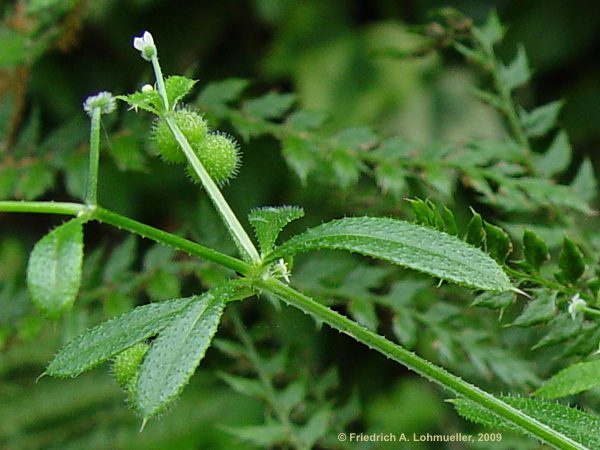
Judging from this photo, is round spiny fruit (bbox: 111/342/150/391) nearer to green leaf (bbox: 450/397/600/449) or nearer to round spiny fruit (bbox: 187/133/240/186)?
round spiny fruit (bbox: 187/133/240/186)

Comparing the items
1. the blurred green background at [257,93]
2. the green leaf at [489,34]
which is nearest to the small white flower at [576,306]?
the green leaf at [489,34]

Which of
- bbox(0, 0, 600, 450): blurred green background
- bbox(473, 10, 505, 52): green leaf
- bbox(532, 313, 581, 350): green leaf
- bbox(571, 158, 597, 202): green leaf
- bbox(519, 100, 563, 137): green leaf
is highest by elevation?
bbox(473, 10, 505, 52): green leaf

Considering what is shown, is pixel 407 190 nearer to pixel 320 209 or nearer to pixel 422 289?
pixel 422 289

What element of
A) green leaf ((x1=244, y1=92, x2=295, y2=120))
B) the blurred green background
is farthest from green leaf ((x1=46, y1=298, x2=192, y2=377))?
the blurred green background

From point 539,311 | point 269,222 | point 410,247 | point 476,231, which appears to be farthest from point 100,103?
point 539,311

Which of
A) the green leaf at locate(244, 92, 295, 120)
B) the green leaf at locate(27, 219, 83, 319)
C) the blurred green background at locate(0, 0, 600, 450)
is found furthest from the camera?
the blurred green background at locate(0, 0, 600, 450)

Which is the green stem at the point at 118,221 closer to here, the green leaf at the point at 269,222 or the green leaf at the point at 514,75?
the green leaf at the point at 269,222

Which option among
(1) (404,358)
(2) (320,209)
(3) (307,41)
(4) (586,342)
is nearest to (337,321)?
(1) (404,358)

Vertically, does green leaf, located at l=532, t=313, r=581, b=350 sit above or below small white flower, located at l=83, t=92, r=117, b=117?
below
